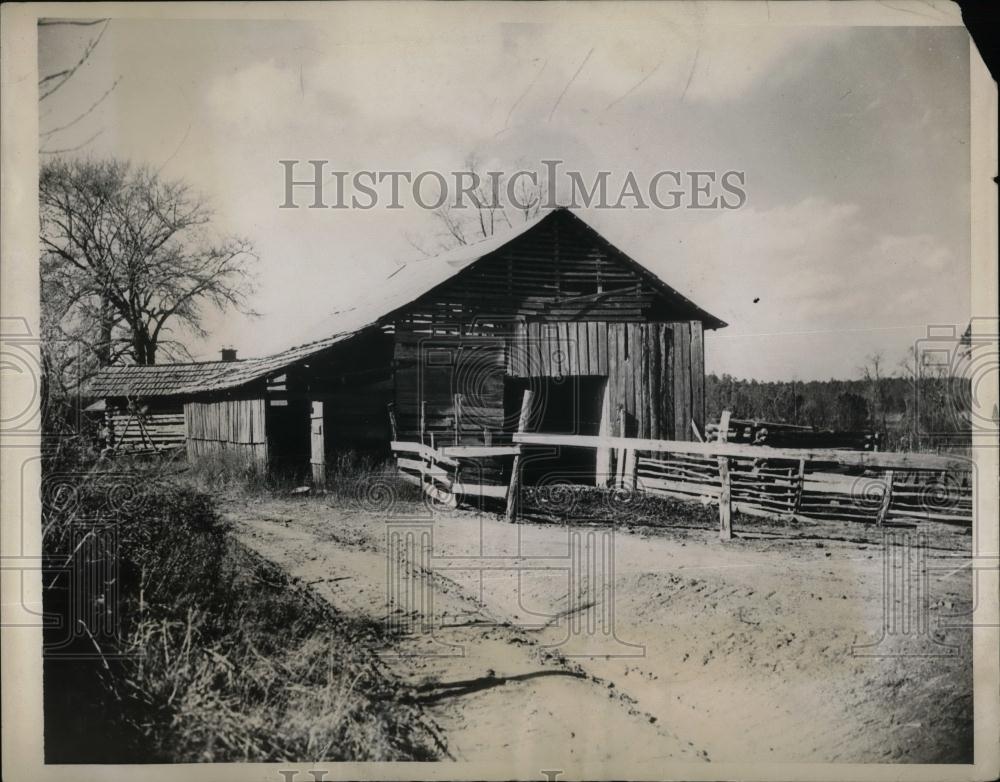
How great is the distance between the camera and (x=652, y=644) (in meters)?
4.16

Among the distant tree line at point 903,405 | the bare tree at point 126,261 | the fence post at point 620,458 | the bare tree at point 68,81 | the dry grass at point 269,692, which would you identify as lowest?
the dry grass at point 269,692

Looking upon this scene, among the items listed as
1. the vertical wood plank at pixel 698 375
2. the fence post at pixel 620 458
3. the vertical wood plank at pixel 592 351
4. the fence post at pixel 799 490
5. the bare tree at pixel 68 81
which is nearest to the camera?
the bare tree at pixel 68 81

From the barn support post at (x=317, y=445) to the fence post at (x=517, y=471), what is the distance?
1379 mm

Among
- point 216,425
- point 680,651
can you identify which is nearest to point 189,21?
point 216,425

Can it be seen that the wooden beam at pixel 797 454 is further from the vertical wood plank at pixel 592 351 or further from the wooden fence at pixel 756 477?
the vertical wood plank at pixel 592 351

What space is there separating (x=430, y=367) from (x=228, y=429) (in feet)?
4.97

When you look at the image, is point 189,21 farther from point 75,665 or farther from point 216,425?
point 75,665

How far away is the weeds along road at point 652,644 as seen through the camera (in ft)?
13.1

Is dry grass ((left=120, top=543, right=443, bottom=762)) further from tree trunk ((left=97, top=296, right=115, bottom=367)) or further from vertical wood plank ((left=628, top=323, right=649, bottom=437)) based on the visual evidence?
vertical wood plank ((left=628, top=323, right=649, bottom=437))

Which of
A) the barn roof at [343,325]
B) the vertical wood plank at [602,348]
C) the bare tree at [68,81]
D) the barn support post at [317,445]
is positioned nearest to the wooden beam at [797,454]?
the vertical wood plank at [602,348]

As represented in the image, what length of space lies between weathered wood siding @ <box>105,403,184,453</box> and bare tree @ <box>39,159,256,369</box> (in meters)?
0.35

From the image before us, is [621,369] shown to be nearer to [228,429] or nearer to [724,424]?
[724,424]

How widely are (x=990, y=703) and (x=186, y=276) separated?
624cm

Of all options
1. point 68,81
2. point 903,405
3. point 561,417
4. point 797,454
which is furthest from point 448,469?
point 68,81
